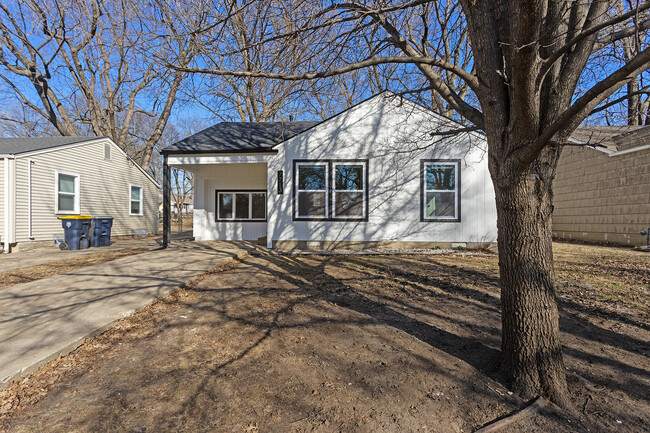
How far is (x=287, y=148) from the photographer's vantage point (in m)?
8.94

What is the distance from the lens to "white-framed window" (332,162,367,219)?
8820 mm

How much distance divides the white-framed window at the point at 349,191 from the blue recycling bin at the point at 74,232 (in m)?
7.92

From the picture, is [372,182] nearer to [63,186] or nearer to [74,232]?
[74,232]

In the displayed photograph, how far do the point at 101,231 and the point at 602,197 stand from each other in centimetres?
1748

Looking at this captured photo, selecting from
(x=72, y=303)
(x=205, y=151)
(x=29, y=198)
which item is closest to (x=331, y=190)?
(x=205, y=151)

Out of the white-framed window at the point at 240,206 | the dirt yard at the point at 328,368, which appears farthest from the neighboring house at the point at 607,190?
the white-framed window at the point at 240,206

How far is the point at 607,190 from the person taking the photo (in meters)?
10.9

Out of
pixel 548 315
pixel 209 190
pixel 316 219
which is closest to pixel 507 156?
pixel 548 315

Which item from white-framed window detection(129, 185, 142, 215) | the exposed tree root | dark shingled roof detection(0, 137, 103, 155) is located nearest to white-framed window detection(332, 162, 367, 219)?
the exposed tree root

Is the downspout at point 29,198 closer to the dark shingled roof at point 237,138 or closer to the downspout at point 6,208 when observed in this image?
the downspout at point 6,208

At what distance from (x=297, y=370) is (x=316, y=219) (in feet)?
21.2

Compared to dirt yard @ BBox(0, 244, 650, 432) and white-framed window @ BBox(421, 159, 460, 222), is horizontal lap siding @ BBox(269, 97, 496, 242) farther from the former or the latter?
dirt yard @ BBox(0, 244, 650, 432)

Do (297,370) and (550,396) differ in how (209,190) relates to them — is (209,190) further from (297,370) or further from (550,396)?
(550,396)

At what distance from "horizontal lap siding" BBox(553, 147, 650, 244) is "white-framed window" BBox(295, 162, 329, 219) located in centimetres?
793
